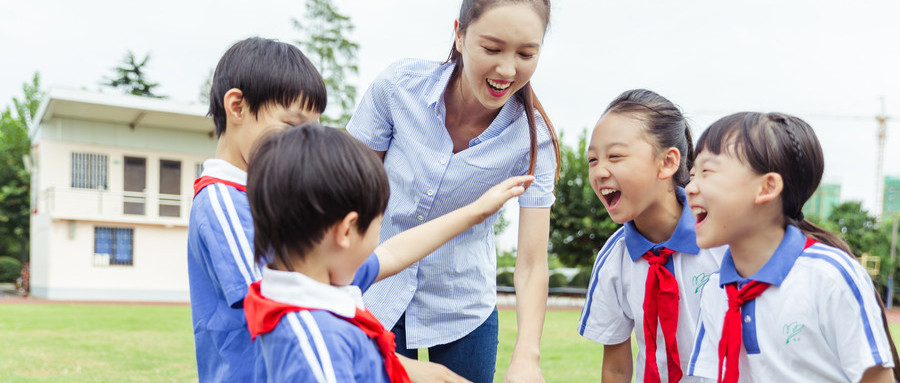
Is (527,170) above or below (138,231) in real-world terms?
above

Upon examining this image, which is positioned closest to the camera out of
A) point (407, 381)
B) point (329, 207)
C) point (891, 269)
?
point (329, 207)

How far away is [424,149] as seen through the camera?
2521mm

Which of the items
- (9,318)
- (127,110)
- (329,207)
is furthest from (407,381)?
(127,110)

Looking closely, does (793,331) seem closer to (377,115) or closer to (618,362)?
(618,362)

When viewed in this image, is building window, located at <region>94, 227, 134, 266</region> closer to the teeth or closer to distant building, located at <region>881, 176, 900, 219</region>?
the teeth

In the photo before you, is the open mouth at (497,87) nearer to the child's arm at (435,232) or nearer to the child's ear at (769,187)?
the child's arm at (435,232)

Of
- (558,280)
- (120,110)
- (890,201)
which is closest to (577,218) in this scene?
(558,280)

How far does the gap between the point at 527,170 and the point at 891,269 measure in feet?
107

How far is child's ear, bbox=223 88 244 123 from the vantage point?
6.91 ft

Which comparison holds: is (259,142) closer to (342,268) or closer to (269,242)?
(269,242)

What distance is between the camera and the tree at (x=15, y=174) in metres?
31.4

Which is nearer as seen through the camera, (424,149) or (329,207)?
(329,207)

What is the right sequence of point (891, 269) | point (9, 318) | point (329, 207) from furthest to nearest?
point (891, 269) < point (9, 318) < point (329, 207)

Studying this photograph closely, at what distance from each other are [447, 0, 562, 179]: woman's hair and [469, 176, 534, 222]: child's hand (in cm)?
31
